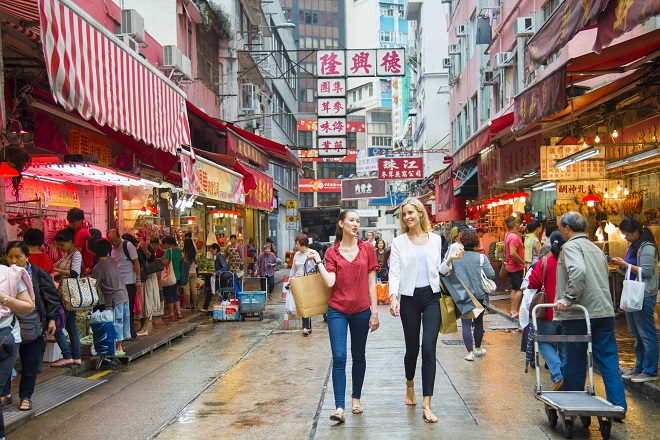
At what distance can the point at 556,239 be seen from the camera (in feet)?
23.2

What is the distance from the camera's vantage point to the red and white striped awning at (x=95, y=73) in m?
6.10

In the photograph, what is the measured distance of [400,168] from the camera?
32.0 metres

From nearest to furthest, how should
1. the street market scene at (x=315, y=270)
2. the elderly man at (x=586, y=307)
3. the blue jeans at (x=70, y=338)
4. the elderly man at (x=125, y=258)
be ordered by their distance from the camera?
the elderly man at (x=586, y=307)
the street market scene at (x=315, y=270)
the blue jeans at (x=70, y=338)
the elderly man at (x=125, y=258)

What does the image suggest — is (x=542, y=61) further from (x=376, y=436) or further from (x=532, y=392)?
(x=376, y=436)

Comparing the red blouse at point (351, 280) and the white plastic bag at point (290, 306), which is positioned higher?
the red blouse at point (351, 280)

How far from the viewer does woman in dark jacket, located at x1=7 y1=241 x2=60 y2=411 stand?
674cm

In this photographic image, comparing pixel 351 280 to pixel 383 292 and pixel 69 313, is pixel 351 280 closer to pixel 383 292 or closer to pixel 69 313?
pixel 69 313

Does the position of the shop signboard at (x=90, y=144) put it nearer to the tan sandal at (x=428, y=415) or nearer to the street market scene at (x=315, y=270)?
the street market scene at (x=315, y=270)

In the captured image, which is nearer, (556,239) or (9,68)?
(556,239)

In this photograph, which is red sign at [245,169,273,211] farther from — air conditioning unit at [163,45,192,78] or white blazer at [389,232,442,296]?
white blazer at [389,232,442,296]

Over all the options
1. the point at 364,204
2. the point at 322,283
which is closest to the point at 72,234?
the point at 322,283

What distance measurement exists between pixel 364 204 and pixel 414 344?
75460 millimetres

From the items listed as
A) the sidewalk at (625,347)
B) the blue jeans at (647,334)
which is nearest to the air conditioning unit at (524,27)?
the sidewalk at (625,347)

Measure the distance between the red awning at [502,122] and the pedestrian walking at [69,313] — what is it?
7.65 m
